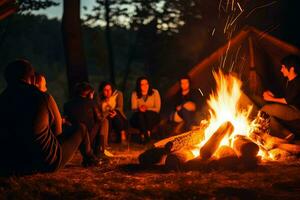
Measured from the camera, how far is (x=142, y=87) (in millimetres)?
10062

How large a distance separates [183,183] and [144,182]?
1.56ft

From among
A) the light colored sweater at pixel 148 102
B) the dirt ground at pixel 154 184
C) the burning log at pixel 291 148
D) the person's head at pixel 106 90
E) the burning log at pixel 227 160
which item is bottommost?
the dirt ground at pixel 154 184

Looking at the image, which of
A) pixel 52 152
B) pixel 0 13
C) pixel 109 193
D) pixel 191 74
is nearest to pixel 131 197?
pixel 109 193

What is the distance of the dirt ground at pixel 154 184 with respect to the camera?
5094mm

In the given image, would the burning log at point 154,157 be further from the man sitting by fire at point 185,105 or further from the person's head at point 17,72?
the man sitting by fire at point 185,105

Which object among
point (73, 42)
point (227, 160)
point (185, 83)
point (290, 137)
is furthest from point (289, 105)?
point (73, 42)

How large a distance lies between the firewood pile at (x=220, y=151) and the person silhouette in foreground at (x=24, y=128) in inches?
65.9

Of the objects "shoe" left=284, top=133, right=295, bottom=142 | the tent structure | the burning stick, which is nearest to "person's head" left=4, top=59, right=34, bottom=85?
the burning stick

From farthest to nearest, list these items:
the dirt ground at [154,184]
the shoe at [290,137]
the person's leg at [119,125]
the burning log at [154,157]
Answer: the person's leg at [119,125]
the shoe at [290,137]
the burning log at [154,157]
the dirt ground at [154,184]

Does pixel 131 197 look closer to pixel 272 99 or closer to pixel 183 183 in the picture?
pixel 183 183

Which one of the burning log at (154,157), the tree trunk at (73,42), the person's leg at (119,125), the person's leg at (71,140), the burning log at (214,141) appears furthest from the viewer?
the tree trunk at (73,42)

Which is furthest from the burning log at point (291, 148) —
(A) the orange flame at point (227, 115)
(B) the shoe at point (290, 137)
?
(A) the orange flame at point (227, 115)

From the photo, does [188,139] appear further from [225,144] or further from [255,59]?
[255,59]

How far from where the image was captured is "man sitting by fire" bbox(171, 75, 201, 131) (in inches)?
395
